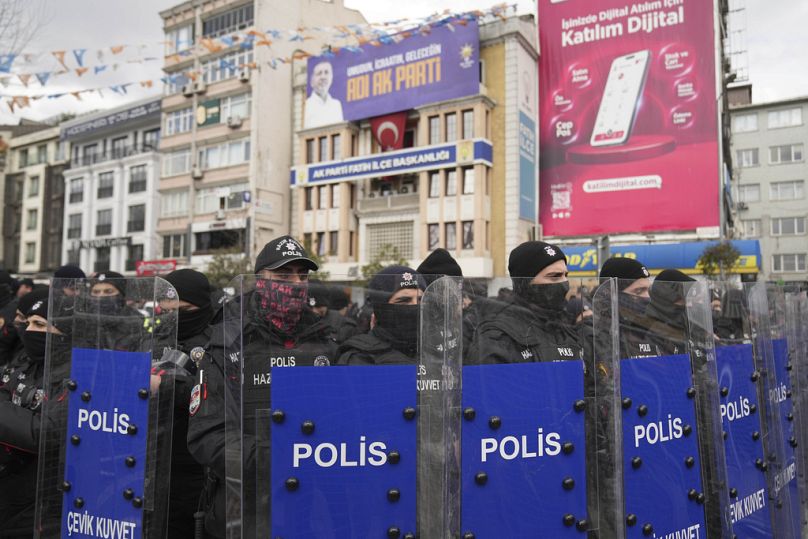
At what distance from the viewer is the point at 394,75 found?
28.5 metres

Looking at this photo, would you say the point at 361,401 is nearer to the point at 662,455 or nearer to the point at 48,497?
the point at 662,455

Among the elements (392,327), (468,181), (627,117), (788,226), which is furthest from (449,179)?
(788,226)

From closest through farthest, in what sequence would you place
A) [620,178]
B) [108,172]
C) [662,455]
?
[662,455] < [620,178] < [108,172]

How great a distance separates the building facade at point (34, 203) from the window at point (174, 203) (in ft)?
37.2

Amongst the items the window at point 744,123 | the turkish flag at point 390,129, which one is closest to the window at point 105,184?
the turkish flag at point 390,129

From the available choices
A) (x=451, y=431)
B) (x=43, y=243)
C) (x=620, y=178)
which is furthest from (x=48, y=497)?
(x=43, y=243)

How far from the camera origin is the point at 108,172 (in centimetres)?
3875

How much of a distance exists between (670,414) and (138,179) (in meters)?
38.9

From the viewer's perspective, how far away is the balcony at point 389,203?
94.4ft

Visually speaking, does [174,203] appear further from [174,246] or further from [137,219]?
[137,219]

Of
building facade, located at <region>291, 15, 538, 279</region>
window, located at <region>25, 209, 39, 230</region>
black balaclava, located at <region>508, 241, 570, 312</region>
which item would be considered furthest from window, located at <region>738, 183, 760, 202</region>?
window, located at <region>25, 209, 39, 230</region>

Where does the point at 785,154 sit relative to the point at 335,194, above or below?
above

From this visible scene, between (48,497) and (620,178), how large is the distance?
25989mm

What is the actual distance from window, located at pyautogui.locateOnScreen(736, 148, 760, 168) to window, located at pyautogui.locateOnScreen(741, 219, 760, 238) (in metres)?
4.21
